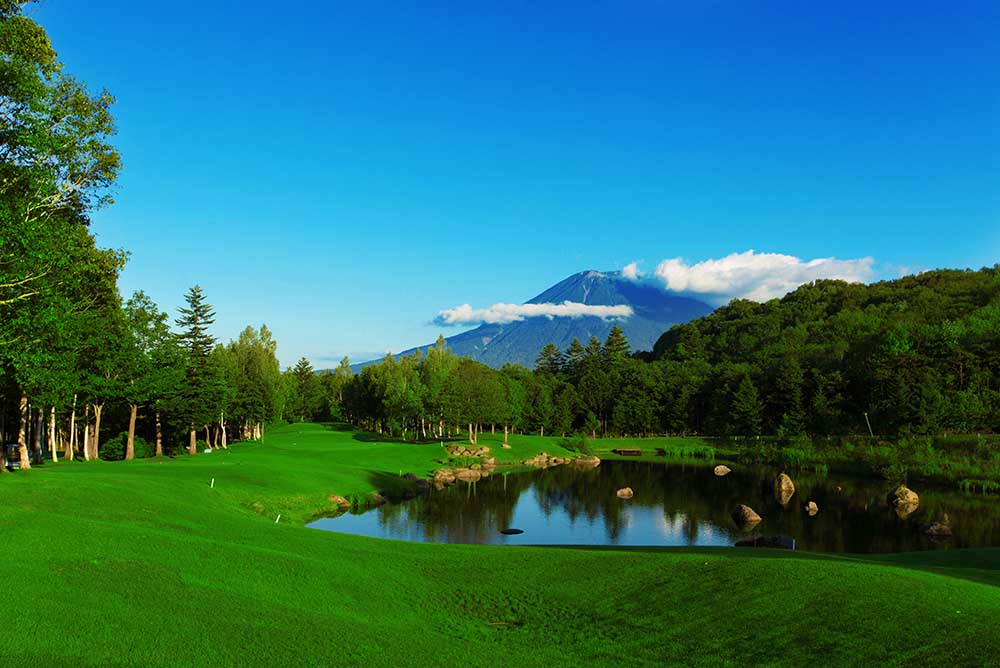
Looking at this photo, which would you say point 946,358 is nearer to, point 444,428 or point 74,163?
point 444,428

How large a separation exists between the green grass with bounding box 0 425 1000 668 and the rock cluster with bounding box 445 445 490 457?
6345cm

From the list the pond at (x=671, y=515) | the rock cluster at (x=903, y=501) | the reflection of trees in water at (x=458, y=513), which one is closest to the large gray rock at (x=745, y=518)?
the pond at (x=671, y=515)

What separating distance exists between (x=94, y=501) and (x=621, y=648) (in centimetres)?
2554

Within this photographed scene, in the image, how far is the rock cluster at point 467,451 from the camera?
90438 mm

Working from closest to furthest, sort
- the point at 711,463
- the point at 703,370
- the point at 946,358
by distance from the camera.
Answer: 1. the point at 711,463
2. the point at 946,358
3. the point at 703,370

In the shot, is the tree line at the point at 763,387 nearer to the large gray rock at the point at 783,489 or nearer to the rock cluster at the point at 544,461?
the rock cluster at the point at 544,461

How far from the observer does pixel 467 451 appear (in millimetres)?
91688

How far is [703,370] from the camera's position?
153 meters

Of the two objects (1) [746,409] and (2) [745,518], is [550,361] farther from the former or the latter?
(2) [745,518]

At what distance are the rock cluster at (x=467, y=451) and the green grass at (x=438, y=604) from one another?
6345 centimetres

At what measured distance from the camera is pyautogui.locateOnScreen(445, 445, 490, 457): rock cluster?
9044 centimetres

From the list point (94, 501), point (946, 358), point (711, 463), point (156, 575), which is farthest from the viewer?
point (946, 358)

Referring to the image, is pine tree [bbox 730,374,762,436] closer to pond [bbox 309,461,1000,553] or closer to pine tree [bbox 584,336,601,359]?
pond [bbox 309,461,1000,553]

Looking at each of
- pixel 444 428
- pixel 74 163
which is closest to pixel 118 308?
pixel 74 163
